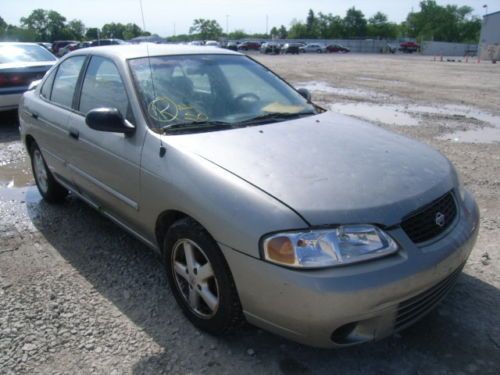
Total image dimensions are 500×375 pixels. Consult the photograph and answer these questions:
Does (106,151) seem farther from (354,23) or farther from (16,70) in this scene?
(354,23)

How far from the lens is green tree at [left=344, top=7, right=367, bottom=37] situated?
115688mm

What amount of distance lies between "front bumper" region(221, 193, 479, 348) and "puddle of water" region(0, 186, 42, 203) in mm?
3481

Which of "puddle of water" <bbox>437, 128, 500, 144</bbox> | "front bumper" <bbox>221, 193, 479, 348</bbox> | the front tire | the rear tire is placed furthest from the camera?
"puddle of water" <bbox>437, 128, 500, 144</bbox>

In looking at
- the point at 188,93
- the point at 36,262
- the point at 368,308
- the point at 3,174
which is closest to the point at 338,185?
the point at 368,308

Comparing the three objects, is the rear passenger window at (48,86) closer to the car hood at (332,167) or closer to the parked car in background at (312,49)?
the car hood at (332,167)

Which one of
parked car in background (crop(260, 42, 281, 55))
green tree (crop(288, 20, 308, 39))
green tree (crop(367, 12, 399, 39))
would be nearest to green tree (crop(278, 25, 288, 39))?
green tree (crop(288, 20, 308, 39))

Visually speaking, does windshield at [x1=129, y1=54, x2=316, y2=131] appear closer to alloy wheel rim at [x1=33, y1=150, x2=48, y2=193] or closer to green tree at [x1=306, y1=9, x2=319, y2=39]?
alloy wheel rim at [x1=33, y1=150, x2=48, y2=193]

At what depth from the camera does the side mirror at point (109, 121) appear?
9.41 feet

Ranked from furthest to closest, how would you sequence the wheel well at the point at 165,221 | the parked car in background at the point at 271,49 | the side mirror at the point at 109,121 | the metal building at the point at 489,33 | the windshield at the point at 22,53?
the parked car in background at the point at 271,49, the metal building at the point at 489,33, the windshield at the point at 22,53, the side mirror at the point at 109,121, the wheel well at the point at 165,221

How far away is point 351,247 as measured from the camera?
209 centimetres

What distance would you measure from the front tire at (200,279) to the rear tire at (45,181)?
2277mm

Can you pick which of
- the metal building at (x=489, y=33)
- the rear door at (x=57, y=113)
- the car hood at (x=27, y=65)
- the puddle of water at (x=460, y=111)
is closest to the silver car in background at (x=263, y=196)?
the rear door at (x=57, y=113)

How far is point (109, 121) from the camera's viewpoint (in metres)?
2.87

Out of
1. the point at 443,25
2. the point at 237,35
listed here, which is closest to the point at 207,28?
the point at 237,35
